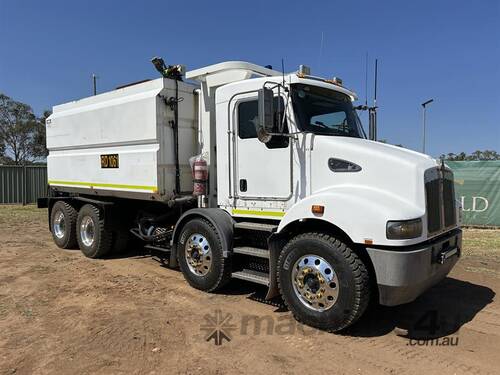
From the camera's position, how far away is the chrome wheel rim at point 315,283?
4.66m

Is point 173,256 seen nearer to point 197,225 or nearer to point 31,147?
point 197,225

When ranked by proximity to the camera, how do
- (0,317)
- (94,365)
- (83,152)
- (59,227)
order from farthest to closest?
(59,227) < (83,152) < (0,317) < (94,365)

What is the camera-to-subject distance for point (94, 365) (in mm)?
4031

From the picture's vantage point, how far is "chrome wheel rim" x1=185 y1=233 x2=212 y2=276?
6148 mm

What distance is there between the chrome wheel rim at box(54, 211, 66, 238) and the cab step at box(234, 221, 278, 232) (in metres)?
5.51

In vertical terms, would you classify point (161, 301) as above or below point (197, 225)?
below

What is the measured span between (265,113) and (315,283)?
1991 mm

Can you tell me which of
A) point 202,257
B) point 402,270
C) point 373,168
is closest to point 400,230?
A: point 402,270

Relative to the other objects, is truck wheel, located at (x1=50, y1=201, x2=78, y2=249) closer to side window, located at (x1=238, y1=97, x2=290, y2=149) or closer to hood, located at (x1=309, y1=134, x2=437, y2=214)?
side window, located at (x1=238, y1=97, x2=290, y2=149)

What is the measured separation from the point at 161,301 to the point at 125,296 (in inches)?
24.2

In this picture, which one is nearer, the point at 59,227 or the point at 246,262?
the point at 246,262

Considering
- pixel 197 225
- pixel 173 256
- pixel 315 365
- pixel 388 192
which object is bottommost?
pixel 315 365

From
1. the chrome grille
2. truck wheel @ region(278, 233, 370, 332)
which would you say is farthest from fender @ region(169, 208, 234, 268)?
the chrome grille

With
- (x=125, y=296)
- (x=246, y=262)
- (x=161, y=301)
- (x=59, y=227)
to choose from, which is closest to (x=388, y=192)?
(x=246, y=262)
